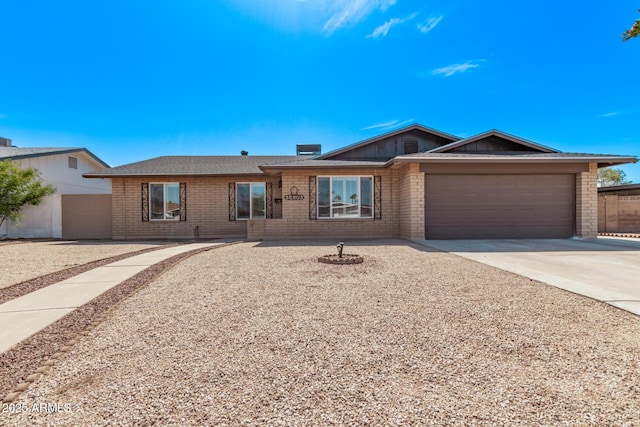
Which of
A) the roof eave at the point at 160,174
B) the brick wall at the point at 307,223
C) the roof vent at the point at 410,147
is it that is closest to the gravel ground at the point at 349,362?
the brick wall at the point at 307,223

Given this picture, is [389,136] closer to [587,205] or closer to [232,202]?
[232,202]

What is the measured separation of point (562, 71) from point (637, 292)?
1611cm

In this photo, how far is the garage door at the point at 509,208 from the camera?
35.7 feet

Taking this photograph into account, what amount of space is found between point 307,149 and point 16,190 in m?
14.0

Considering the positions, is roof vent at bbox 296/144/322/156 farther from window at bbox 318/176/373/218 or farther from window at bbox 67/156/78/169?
window at bbox 67/156/78/169

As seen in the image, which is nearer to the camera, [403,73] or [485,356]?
[485,356]

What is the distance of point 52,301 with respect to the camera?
149 inches

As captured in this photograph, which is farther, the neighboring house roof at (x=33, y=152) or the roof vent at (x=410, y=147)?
the neighboring house roof at (x=33, y=152)

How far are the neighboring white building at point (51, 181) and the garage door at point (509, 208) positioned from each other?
16846 mm

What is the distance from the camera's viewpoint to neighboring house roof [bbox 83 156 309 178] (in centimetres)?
1262

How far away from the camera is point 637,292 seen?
13.1 ft

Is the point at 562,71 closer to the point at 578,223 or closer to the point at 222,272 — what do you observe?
the point at 578,223

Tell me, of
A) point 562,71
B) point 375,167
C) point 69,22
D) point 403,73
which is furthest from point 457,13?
point 69,22

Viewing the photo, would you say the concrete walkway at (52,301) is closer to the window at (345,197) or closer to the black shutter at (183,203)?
the window at (345,197)
